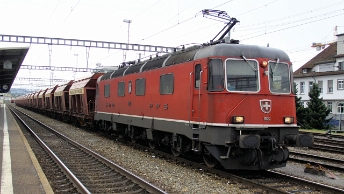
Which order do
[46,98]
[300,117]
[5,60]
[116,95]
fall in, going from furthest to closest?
1. [46,98]
2. [300,117]
3. [5,60]
4. [116,95]

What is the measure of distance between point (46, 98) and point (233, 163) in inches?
1359

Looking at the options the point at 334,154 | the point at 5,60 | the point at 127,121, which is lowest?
the point at 334,154

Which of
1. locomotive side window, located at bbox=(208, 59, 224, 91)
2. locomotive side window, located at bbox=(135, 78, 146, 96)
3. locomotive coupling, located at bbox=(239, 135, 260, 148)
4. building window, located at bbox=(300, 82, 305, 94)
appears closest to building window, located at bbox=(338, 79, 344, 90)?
building window, located at bbox=(300, 82, 305, 94)

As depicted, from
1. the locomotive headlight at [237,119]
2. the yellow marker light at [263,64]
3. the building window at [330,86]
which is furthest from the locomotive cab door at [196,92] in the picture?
the building window at [330,86]

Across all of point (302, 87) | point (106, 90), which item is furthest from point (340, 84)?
point (106, 90)

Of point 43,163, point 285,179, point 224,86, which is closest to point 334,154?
point 285,179

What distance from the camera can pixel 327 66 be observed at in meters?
45.2

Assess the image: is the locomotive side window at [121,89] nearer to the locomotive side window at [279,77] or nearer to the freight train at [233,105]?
the freight train at [233,105]

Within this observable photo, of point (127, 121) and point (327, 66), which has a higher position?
point (327, 66)

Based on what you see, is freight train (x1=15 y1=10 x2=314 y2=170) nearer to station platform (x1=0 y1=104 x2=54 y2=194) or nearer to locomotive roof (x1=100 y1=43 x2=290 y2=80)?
locomotive roof (x1=100 y1=43 x2=290 y2=80)

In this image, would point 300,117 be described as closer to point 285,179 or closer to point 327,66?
point 327,66

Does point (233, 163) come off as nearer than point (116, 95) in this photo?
Yes

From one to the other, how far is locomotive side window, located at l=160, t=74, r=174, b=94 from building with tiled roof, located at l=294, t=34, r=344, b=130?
33.1 metres

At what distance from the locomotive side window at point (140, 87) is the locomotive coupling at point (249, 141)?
18.9 feet
